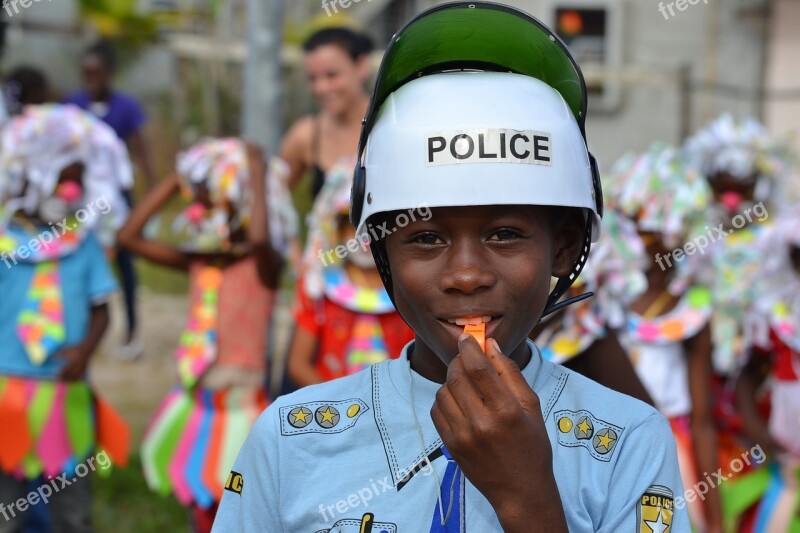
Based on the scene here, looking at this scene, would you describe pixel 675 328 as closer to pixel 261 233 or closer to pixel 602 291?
pixel 602 291

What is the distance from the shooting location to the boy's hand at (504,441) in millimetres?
1452

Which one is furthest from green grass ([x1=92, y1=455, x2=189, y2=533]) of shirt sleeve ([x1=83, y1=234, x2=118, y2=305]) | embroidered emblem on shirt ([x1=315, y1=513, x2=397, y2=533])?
embroidered emblem on shirt ([x1=315, y1=513, x2=397, y2=533])

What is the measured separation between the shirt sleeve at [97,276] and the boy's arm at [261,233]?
0.67 m

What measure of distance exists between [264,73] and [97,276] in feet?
5.22

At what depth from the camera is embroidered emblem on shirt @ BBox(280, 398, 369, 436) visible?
5.66 ft

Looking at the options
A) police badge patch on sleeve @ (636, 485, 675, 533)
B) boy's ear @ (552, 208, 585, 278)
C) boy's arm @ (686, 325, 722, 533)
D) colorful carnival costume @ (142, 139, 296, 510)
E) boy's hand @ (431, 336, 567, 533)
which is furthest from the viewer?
colorful carnival costume @ (142, 139, 296, 510)

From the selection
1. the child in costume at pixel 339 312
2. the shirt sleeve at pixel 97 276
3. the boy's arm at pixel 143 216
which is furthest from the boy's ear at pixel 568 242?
the boy's arm at pixel 143 216

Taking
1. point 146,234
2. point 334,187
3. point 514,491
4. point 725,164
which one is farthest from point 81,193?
point 514,491

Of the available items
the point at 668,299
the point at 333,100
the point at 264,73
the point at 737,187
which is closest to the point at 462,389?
the point at 668,299

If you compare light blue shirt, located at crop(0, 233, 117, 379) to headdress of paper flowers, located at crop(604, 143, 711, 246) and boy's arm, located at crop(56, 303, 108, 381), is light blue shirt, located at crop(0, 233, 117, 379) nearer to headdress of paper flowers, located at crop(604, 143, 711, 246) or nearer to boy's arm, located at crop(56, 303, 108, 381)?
boy's arm, located at crop(56, 303, 108, 381)

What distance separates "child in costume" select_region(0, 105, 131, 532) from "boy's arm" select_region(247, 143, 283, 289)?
70 cm

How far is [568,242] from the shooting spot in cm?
185

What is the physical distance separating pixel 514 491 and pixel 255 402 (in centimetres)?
318

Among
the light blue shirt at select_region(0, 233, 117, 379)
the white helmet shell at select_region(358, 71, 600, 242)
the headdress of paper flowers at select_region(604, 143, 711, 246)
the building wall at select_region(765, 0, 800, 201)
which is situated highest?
the white helmet shell at select_region(358, 71, 600, 242)
